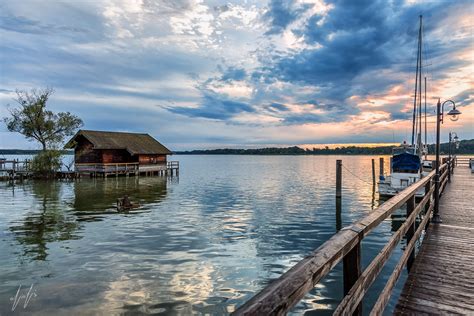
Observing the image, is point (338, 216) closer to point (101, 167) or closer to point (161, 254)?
point (161, 254)

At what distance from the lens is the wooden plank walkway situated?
392cm

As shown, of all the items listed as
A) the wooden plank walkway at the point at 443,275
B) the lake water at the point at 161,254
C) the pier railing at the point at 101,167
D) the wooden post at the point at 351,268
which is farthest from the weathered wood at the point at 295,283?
the pier railing at the point at 101,167

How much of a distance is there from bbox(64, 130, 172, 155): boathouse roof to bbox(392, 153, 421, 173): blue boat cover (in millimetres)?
33401

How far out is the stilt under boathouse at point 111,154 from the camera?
41.2 meters

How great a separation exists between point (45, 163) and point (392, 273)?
4413cm

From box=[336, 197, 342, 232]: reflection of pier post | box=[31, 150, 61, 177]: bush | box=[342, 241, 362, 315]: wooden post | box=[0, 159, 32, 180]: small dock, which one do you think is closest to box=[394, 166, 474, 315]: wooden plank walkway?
box=[342, 241, 362, 315]: wooden post

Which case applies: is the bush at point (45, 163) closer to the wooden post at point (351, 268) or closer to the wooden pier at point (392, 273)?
the wooden pier at point (392, 273)

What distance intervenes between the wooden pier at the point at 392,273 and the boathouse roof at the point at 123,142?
4111 centimetres

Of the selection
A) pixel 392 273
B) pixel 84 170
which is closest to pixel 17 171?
pixel 84 170

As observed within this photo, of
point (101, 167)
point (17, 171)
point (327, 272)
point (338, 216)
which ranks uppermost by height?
point (327, 272)

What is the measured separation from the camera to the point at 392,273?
4059 mm

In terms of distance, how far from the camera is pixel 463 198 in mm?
12859

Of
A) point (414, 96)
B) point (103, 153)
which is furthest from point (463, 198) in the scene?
point (103, 153)

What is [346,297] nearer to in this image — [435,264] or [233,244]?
[435,264]
